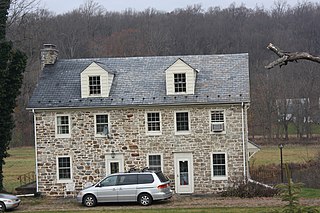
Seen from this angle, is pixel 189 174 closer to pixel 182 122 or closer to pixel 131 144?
pixel 182 122

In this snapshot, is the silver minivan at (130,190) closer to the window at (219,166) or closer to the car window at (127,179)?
the car window at (127,179)

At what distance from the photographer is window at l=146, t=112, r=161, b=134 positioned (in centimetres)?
2797

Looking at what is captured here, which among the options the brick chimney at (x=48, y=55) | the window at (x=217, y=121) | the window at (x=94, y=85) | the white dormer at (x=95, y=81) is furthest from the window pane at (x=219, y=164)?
the brick chimney at (x=48, y=55)

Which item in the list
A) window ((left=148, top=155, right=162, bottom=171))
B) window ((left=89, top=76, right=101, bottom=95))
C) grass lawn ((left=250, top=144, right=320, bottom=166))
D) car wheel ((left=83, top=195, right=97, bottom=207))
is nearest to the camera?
car wheel ((left=83, top=195, right=97, bottom=207))

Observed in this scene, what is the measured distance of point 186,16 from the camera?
3984 inches

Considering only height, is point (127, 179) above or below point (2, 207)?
above

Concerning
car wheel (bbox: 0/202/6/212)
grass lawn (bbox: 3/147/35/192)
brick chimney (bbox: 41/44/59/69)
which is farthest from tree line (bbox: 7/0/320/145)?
car wheel (bbox: 0/202/6/212)

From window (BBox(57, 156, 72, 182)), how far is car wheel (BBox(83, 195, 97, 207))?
4401mm

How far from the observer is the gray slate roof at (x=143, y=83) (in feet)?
91.0

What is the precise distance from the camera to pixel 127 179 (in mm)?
23641

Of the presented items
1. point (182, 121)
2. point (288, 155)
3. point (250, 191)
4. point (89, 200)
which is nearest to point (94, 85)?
point (182, 121)

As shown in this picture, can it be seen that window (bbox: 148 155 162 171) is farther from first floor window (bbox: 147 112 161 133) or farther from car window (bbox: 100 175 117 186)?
car window (bbox: 100 175 117 186)

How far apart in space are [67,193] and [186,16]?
76.9 meters

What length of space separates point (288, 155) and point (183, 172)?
19.7m
